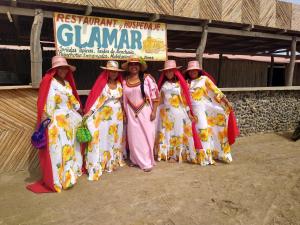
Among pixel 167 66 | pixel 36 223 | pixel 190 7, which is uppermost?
pixel 190 7

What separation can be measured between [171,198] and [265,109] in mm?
5262

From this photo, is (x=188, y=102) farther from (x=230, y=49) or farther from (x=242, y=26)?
(x=230, y=49)

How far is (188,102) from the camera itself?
513 centimetres

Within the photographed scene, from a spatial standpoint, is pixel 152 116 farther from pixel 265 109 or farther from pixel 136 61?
pixel 265 109

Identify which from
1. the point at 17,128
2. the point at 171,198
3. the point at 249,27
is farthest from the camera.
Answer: the point at 249,27

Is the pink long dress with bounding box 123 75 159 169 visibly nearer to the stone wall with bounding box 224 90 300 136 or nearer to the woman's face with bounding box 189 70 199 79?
the woman's face with bounding box 189 70 199 79

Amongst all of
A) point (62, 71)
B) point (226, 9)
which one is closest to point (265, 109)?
point (226, 9)

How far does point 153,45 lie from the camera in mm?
6066

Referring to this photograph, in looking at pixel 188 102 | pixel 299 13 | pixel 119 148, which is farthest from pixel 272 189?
pixel 299 13

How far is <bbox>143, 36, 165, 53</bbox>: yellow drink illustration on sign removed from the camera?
5.97 m

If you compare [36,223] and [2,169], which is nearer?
[36,223]

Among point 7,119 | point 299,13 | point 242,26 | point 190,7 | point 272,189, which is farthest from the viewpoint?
point 299,13

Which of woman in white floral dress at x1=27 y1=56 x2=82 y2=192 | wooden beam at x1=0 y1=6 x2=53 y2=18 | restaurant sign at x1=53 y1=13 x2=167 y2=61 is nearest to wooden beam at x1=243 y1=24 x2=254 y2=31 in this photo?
restaurant sign at x1=53 y1=13 x2=167 y2=61

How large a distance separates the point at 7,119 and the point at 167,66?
2.77 metres
